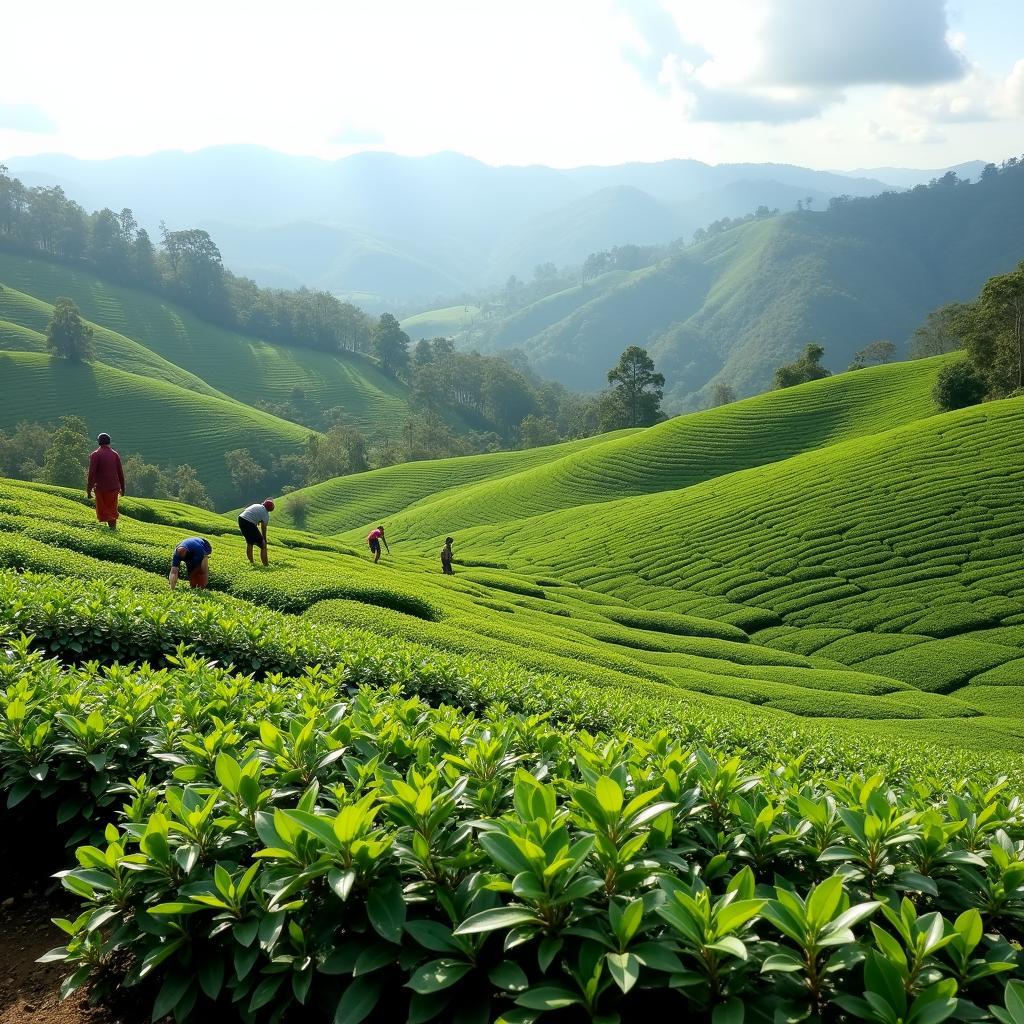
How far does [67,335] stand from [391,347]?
6679 cm

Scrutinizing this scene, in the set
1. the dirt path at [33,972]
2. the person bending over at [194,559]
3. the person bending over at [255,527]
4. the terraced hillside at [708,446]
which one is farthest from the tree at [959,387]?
the dirt path at [33,972]

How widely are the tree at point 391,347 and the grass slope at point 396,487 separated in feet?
279

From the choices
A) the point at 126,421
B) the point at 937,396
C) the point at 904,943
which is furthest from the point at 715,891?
the point at 126,421

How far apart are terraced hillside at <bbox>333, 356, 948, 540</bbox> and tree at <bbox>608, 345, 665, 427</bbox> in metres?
35.8

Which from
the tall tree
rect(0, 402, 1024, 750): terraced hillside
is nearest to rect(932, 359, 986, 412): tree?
rect(0, 402, 1024, 750): terraced hillside

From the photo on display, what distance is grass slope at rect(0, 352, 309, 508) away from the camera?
104 meters

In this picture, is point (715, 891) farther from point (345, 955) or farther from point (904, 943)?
point (345, 955)

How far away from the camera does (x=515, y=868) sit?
2.74 meters

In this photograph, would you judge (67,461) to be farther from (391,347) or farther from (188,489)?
(391,347)

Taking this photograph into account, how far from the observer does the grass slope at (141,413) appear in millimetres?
103812

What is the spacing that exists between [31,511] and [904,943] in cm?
2406

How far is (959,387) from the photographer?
2020 inches

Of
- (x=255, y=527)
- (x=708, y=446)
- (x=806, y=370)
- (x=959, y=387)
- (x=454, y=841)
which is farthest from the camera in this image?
(x=806, y=370)

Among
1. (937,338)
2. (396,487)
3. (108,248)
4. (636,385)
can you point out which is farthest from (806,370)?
(108,248)
